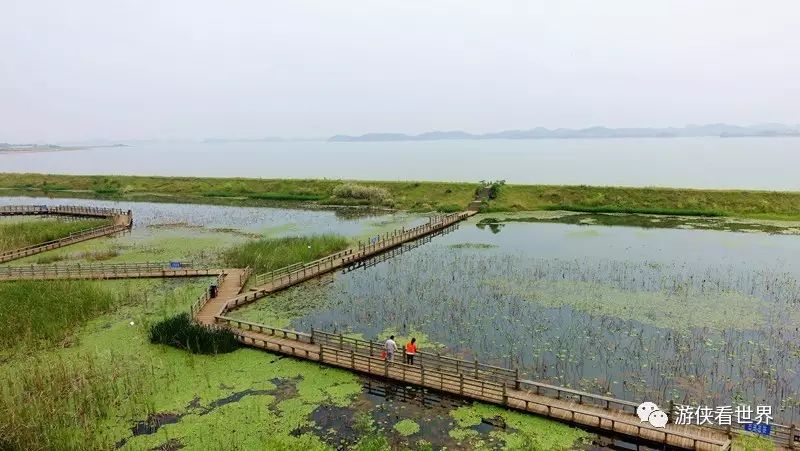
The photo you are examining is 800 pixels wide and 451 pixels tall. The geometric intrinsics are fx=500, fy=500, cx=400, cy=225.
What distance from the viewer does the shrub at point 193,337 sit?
22578mm

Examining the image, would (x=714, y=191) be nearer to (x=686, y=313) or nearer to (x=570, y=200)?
(x=570, y=200)

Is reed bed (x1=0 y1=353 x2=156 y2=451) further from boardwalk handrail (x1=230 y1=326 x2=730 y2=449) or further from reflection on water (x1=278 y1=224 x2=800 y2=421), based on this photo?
reflection on water (x1=278 y1=224 x2=800 y2=421)

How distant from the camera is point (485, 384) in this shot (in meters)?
18.6

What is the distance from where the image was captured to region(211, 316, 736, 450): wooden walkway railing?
15672 mm

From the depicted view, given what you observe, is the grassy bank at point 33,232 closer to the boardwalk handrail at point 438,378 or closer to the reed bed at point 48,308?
the reed bed at point 48,308

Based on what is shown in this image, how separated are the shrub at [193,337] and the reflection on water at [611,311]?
4119 millimetres

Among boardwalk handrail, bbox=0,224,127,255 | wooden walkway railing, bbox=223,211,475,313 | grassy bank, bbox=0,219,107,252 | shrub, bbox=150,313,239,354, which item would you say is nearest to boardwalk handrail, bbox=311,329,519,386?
shrub, bbox=150,313,239,354

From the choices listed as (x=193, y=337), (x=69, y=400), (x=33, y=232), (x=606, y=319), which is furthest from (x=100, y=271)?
(x=606, y=319)

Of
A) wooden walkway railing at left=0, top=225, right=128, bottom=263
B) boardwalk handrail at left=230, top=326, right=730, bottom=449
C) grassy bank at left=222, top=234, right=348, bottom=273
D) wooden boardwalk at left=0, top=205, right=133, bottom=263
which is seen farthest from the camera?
wooden boardwalk at left=0, top=205, right=133, bottom=263

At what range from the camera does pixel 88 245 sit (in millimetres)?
46125

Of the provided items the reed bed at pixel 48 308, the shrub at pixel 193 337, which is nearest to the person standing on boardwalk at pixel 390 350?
the shrub at pixel 193 337

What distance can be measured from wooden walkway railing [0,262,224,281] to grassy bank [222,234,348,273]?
8.13 feet

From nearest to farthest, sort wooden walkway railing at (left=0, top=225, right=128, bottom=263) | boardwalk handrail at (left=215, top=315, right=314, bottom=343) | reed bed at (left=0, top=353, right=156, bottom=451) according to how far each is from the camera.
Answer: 1. reed bed at (left=0, top=353, right=156, bottom=451)
2. boardwalk handrail at (left=215, top=315, right=314, bottom=343)
3. wooden walkway railing at (left=0, top=225, right=128, bottom=263)

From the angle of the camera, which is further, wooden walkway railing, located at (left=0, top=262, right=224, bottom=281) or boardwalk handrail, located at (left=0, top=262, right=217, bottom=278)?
boardwalk handrail, located at (left=0, top=262, right=217, bottom=278)
